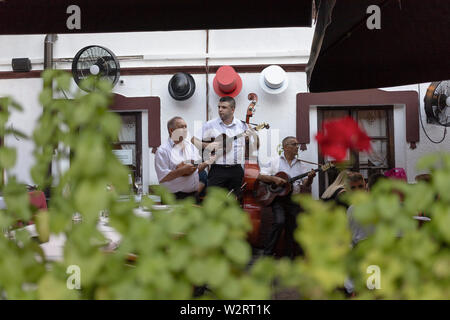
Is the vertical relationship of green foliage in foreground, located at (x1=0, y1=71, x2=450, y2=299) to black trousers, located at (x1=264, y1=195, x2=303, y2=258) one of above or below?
above

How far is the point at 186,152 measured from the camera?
405 cm

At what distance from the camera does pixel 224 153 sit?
4.30 metres

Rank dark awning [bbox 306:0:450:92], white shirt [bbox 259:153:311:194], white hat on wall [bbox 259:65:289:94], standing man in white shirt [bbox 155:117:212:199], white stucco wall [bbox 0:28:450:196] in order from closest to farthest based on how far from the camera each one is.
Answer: dark awning [bbox 306:0:450:92], standing man in white shirt [bbox 155:117:212:199], white shirt [bbox 259:153:311:194], white hat on wall [bbox 259:65:289:94], white stucco wall [bbox 0:28:450:196]

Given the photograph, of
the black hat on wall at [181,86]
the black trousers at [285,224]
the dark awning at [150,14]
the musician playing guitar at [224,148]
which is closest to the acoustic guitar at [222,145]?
the musician playing guitar at [224,148]

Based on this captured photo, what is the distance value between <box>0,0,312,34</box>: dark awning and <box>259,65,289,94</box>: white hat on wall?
2792mm

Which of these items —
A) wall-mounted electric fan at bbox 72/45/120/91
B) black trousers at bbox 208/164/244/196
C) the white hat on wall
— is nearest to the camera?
black trousers at bbox 208/164/244/196

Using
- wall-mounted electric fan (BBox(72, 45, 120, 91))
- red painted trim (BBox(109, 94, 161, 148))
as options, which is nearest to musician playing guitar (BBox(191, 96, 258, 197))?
red painted trim (BBox(109, 94, 161, 148))

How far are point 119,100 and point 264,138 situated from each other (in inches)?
79.0

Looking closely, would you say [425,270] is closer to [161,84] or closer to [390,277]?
[390,277]

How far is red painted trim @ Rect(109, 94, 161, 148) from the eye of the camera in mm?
5551

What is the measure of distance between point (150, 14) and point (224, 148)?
2.10m

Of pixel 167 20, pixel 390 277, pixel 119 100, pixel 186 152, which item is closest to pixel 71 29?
pixel 167 20

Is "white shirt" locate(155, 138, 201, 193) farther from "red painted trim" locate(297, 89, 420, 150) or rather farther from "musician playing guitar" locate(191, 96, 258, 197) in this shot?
"red painted trim" locate(297, 89, 420, 150)

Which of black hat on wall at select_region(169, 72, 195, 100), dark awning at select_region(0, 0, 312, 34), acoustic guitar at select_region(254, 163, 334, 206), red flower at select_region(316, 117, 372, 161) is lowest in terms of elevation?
acoustic guitar at select_region(254, 163, 334, 206)
